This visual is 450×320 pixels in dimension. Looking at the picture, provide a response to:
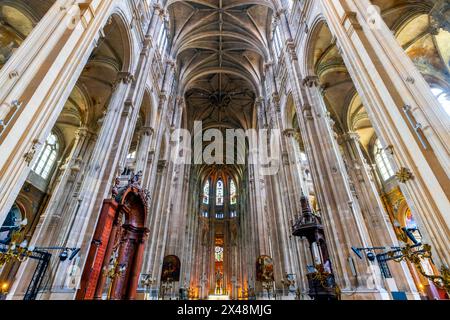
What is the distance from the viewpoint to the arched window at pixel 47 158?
1598 centimetres

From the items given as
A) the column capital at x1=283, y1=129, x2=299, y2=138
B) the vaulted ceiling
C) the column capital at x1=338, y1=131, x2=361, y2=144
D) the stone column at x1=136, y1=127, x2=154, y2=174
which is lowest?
the stone column at x1=136, y1=127, x2=154, y2=174

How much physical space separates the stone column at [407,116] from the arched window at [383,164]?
1410cm

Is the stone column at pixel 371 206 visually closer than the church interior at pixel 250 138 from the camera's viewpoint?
No

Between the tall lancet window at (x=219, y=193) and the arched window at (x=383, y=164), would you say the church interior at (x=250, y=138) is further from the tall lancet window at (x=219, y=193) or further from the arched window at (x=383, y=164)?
the tall lancet window at (x=219, y=193)

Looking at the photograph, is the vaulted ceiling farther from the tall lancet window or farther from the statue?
the statue

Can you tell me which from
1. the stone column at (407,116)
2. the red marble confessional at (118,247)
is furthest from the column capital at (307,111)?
the red marble confessional at (118,247)

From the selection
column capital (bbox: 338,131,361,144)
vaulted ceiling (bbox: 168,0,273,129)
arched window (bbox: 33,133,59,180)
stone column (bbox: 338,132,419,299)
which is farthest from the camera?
vaulted ceiling (bbox: 168,0,273,129)

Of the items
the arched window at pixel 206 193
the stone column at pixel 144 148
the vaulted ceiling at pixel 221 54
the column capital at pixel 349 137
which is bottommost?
the stone column at pixel 144 148

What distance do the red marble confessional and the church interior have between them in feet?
0.19

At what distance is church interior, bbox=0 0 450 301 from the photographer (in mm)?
4746

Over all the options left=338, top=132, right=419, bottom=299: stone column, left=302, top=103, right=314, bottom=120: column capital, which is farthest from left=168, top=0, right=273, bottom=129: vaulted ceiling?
left=302, top=103, right=314, bottom=120: column capital
